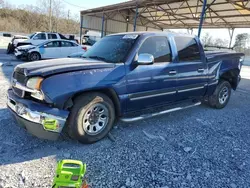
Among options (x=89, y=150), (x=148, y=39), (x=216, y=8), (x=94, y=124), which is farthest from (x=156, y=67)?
(x=216, y=8)

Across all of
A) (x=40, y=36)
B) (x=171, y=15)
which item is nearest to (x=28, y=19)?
(x=40, y=36)

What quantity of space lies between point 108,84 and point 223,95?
12.5ft

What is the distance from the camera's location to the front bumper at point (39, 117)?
2.82 meters

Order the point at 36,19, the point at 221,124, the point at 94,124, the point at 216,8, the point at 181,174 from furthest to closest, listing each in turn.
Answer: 1. the point at 36,19
2. the point at 216,8
3. the point at 221,124
4. the point at 94,124
5. the point at 181,174

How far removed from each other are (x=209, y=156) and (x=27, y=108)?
9.08ft

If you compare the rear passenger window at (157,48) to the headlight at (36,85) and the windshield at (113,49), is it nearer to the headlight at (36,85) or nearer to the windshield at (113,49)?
the windshield at (113,49)

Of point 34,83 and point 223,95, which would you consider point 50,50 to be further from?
point 34,83

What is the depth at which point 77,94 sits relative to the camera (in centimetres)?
314

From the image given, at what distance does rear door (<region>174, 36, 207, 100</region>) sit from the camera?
430 cm

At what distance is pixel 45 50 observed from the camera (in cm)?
1320

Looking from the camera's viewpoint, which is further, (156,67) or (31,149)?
(156,67)

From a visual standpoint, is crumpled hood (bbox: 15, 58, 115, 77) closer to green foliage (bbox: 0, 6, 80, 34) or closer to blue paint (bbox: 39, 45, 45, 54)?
blue paint (bbox: 39, 45, 45, 54)

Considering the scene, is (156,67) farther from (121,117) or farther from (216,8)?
(216,8)

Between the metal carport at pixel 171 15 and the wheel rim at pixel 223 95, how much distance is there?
6828mm
